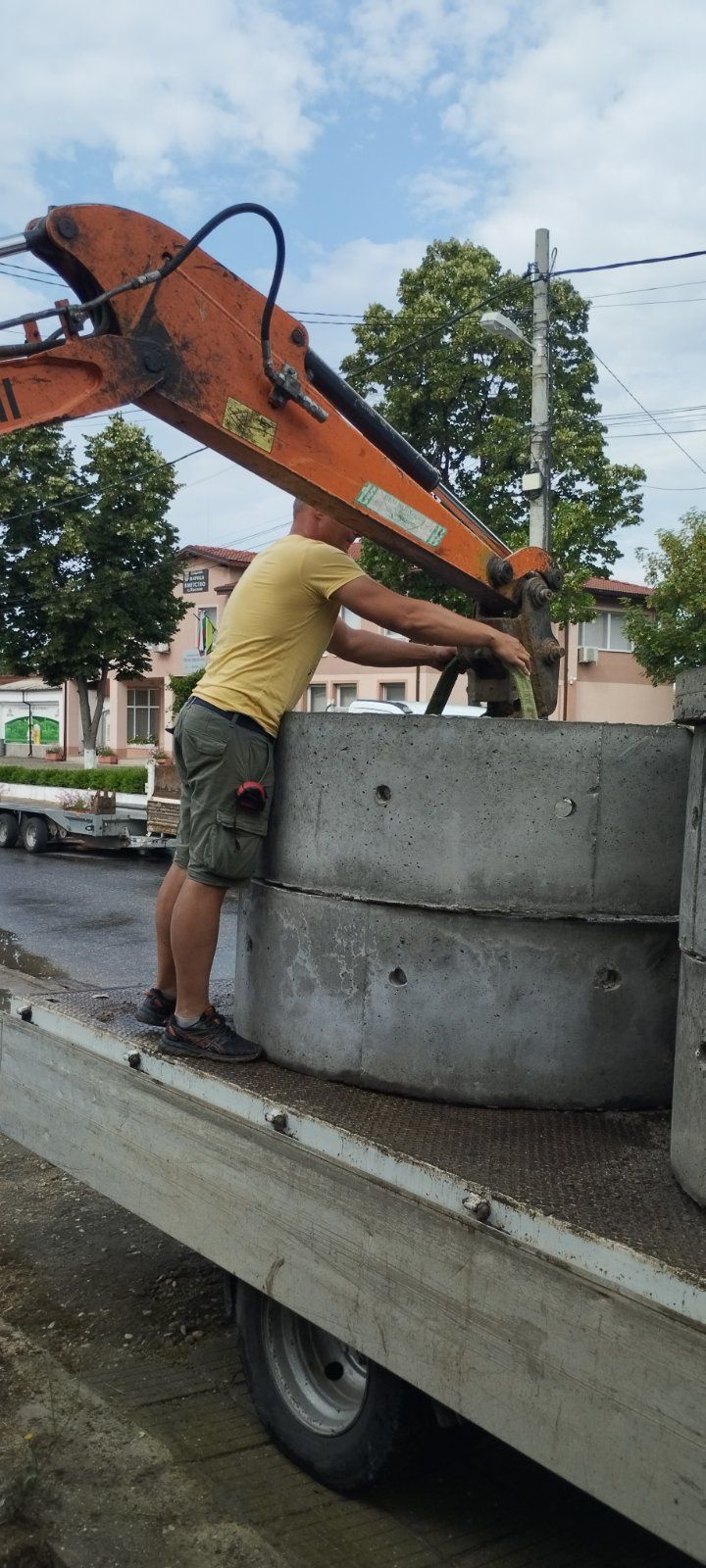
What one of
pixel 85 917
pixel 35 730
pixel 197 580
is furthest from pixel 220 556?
pixel 85 917

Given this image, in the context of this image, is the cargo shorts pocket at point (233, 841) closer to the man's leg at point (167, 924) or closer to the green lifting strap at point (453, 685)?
the man's leg at point (167, 924)

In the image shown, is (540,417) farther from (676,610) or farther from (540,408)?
(676,610)

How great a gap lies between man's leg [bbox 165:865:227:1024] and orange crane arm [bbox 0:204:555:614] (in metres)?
1.16

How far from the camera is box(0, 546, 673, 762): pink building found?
1502 inches

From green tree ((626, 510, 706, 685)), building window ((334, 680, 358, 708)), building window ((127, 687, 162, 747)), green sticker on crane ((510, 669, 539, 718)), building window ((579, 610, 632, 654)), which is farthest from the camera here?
building window ((127, 687, 162, 747))

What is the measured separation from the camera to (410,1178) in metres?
2.51

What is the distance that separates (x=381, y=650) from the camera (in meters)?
3.86

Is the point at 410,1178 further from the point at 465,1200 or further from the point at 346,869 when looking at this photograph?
the point at 346,869

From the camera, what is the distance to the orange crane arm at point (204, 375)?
3316 mm

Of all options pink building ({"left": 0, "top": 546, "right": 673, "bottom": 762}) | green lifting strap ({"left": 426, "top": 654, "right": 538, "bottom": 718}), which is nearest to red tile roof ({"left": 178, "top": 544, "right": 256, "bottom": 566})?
pink building ({"left": 0, "top": 546, "right": 673, "bottom": 762})

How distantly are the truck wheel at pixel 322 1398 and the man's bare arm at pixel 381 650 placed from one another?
5.75 ft

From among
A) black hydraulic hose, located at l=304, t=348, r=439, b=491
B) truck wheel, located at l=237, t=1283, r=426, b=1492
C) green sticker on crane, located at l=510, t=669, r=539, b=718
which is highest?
black hydraulic hose, located at l=304, t=348, r=439, b=491

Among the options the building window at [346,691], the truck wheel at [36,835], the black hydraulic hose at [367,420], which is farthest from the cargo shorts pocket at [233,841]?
the building window at [346,691]

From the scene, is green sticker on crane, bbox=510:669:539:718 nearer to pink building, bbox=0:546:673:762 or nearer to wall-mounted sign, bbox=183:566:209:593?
pink building, bbox=0:546:673:762
